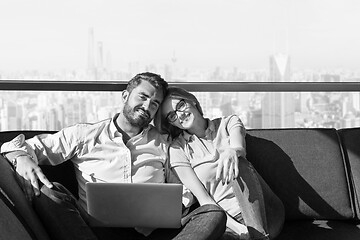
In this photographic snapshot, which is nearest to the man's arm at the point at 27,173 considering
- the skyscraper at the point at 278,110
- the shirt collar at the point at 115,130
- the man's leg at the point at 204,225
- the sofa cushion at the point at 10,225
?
the sofa cushion at the point at 10,225

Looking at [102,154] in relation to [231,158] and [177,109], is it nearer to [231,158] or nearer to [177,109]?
[177,109]

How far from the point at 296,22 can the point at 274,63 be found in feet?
2.23

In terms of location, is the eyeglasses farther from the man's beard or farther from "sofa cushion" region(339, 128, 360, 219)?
"sofa cushion" region(339, 128, 360, 219)

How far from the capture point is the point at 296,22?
27.7 feet

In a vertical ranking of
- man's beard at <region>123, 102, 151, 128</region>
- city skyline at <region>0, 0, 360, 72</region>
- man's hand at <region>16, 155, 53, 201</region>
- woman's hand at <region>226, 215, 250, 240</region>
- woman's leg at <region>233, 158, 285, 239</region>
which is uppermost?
city skyline at <region>0, 0, 360, 72</region>

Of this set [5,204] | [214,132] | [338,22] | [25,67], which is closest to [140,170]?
[214,132]

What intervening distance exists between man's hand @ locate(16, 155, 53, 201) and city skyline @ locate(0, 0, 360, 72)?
17.0ft

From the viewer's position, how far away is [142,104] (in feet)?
10.2

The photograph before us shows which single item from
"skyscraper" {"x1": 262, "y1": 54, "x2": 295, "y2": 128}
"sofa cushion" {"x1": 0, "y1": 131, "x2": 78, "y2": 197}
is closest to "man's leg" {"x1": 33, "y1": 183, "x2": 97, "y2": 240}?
"sofa cushion" {"x1": 0, "y1": 131, "x2": 78, "y2": 197}

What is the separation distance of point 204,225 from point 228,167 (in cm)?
42

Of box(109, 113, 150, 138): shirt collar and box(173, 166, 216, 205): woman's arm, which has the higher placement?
box(109, 113, 150, 138): shirt collar

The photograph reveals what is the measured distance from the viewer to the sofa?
3.22 m

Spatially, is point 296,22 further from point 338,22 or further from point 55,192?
point 55,192

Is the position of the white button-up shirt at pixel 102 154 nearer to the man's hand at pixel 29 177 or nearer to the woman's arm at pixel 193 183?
the woman's arm at pixel 193 183
